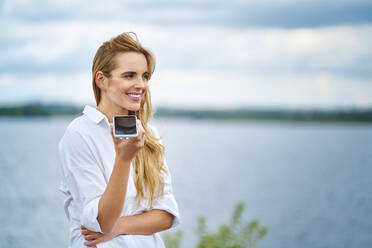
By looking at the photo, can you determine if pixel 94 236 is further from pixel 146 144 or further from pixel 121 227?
pixel 146 144

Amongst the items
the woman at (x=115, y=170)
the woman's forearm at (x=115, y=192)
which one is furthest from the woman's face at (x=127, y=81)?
the woman's forearm at (x=115, y=192)

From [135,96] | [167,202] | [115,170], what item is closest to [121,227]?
[167,202]

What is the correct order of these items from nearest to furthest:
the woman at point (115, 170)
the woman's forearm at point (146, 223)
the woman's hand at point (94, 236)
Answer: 1. the woman at point (115, 170)
2. the woman's hand at point (94, 236)
3. the woman's forearm at point (146, 223)

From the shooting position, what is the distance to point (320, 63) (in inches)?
3019

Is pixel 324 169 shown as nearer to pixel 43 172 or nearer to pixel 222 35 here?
pixel 43 172

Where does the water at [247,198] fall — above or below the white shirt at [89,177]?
above

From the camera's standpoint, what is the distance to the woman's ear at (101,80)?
8.63 feet

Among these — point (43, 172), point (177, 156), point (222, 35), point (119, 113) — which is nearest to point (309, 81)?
point (222, 35)

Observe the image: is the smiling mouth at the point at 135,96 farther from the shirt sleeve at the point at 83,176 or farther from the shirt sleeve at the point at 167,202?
the shirt sleeve at the point at 167,202

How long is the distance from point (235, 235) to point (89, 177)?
4936 mm

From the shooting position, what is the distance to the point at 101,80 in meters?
2.65

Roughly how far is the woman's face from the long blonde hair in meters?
0.04

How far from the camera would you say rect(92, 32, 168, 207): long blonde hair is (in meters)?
2.60

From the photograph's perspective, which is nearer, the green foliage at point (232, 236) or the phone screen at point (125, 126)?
the phone screen at point (125, 126)
